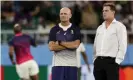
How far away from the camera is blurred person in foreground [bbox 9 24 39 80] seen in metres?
15.5

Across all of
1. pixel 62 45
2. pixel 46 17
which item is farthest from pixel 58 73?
pixel 46 17

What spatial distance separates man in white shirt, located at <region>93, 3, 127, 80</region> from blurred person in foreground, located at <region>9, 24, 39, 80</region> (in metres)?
5.40

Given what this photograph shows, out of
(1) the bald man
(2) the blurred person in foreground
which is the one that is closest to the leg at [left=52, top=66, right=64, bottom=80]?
(1) the bald man

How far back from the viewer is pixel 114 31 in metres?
10.3

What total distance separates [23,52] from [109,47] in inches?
222

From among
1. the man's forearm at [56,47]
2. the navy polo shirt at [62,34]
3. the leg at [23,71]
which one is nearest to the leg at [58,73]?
the man's forearm at [56,47]

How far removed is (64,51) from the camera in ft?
35.0

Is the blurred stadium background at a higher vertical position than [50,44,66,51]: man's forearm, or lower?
higher

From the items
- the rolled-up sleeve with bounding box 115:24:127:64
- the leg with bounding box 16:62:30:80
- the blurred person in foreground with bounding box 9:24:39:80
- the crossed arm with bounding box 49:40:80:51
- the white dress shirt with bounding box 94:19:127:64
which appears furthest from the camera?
the leg with bounding box 16:62:30:80

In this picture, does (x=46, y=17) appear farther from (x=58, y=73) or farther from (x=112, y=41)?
(x=112, y=41)

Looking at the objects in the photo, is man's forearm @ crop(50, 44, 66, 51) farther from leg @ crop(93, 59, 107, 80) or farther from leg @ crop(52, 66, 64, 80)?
leg @ crop(93, 59, 107, 80)

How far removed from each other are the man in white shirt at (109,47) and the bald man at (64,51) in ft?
1.87

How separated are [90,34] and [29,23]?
2154mm

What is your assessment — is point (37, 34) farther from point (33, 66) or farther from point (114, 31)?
point (114, 31)
